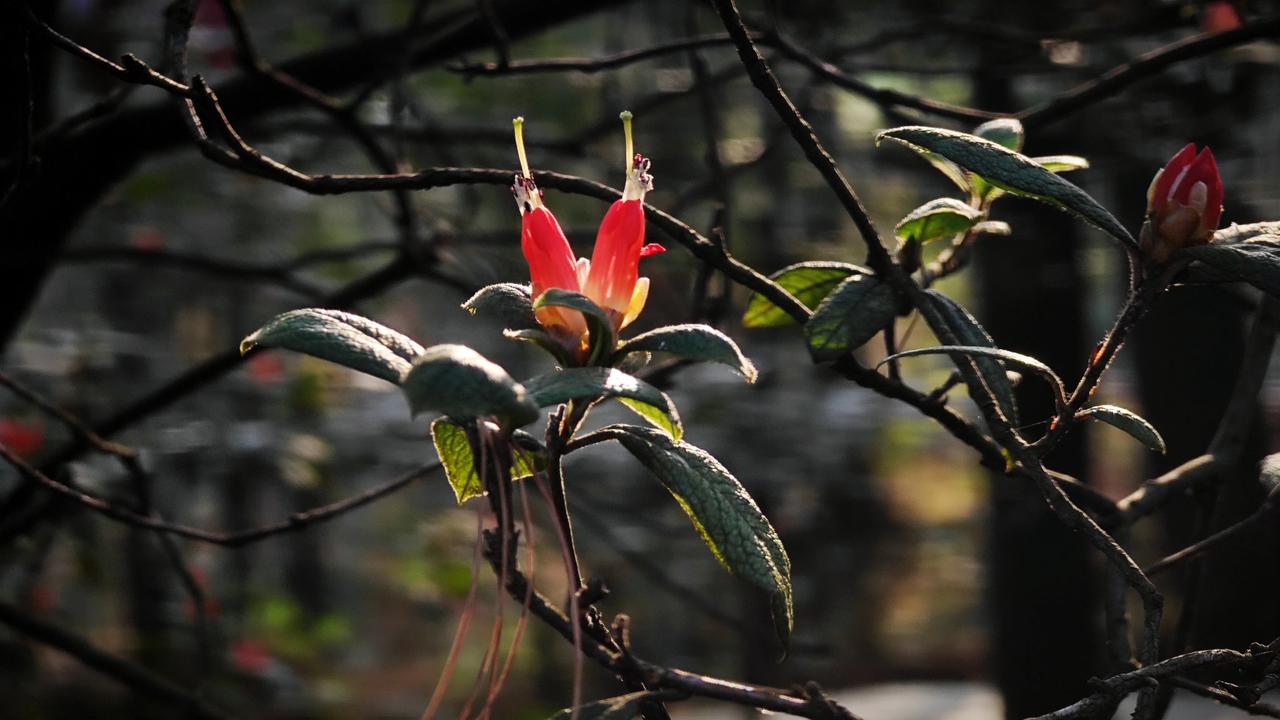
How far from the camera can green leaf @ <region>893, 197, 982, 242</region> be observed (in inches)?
20.6

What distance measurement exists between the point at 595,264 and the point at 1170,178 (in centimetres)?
24

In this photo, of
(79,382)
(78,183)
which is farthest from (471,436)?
(79,382)

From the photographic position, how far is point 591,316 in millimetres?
422

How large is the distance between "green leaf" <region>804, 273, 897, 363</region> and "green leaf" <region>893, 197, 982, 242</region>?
3 cm

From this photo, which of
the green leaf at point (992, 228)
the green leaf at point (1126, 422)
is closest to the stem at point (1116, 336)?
the green leaf at point (1126, 422)

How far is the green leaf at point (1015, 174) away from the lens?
447 millimetres

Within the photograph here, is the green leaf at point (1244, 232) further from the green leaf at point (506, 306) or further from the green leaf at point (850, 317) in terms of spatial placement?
the green leaf at point (506, 306)

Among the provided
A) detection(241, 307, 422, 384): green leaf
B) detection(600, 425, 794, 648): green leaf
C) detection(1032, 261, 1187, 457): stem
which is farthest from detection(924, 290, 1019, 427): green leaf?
detection(241, 307, 422, 384): green leaf

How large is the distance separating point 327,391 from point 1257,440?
170 centimetres

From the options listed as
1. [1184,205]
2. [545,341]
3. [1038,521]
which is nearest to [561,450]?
[545,341]

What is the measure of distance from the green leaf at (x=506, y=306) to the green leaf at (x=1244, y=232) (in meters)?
0.28

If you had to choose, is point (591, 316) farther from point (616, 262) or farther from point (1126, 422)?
point (1126, 422)

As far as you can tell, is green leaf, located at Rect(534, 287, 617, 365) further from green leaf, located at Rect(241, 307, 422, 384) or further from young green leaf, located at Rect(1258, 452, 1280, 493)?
young green leaf, located at Rect(1258, 452, 1280, 493)

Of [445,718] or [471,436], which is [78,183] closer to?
[471,436]
